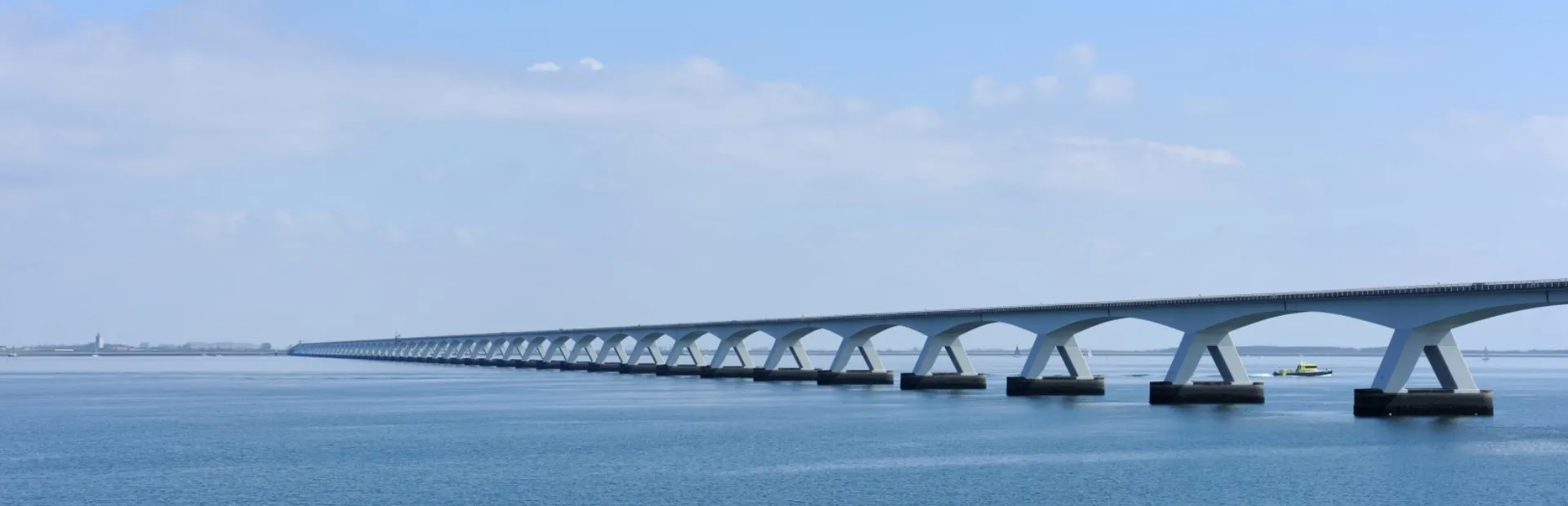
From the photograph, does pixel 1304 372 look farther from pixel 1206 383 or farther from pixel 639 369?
pixel 1206 383

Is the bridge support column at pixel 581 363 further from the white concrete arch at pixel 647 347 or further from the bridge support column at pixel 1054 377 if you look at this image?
the bridge support column at pixel 1054 377

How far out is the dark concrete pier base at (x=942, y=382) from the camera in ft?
376

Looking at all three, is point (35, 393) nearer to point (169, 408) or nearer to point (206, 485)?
point (169, 408)

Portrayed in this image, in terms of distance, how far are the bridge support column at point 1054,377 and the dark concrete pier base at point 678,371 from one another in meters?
62.4

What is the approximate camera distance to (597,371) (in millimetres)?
189625

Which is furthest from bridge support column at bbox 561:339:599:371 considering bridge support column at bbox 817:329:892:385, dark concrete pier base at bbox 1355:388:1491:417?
dark concrete pier base at bbox 1355:388:1491:417

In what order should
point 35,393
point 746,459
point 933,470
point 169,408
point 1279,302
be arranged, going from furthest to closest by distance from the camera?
1. point 35,393
2. point 169,408
3. point 1279,302
4. point 746,459
5. point 933,470

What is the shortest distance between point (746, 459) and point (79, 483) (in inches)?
807

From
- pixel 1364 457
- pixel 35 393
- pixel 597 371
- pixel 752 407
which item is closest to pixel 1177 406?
pixel 752 407

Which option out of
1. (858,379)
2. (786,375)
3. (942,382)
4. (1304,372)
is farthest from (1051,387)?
(1304,372)

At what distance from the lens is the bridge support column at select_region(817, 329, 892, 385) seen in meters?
130

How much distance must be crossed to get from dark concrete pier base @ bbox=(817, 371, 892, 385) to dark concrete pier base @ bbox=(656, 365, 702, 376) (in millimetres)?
31396

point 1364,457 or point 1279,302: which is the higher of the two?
point 1279,302

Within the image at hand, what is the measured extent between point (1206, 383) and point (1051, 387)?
16.0 meters
